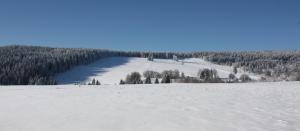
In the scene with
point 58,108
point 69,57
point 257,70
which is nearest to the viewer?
point 58,108

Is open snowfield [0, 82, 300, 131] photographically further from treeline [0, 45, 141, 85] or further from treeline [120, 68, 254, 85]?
treeline [0, 45, 141, 85]

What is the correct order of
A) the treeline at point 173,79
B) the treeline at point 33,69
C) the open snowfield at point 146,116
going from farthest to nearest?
1. the treeline at point 33,69
2. the treeline at point 173,79
3. the open snowfield at point 146,116

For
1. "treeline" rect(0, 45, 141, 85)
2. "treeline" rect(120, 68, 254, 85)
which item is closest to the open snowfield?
"treeline" rect(120, 68, 254, 85)

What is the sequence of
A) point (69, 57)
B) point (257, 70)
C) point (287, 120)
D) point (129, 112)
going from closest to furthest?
point (287, 120) → point (129, 112) → point (69, 57) → point (257, 70)

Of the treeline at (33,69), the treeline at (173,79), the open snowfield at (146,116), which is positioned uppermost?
the treeline at (33,69)

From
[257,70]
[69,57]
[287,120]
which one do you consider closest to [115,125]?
[287,120]

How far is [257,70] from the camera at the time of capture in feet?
627

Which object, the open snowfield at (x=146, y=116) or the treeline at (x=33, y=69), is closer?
the open snowfield at (x=146, y=116)

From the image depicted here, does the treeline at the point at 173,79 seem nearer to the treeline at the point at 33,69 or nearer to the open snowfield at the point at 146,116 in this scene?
the treeline at the point at 33,69

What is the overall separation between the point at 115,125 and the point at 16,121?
3.26 meters

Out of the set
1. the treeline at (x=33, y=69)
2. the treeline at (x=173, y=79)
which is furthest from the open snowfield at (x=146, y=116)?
the treeline at (x=33, y=69)

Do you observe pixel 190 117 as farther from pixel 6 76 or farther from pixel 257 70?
pixel 257 70

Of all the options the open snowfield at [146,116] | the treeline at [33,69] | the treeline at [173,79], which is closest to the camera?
the open snowfield at [146,116]

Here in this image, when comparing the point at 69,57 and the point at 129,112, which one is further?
the point at 69,57
